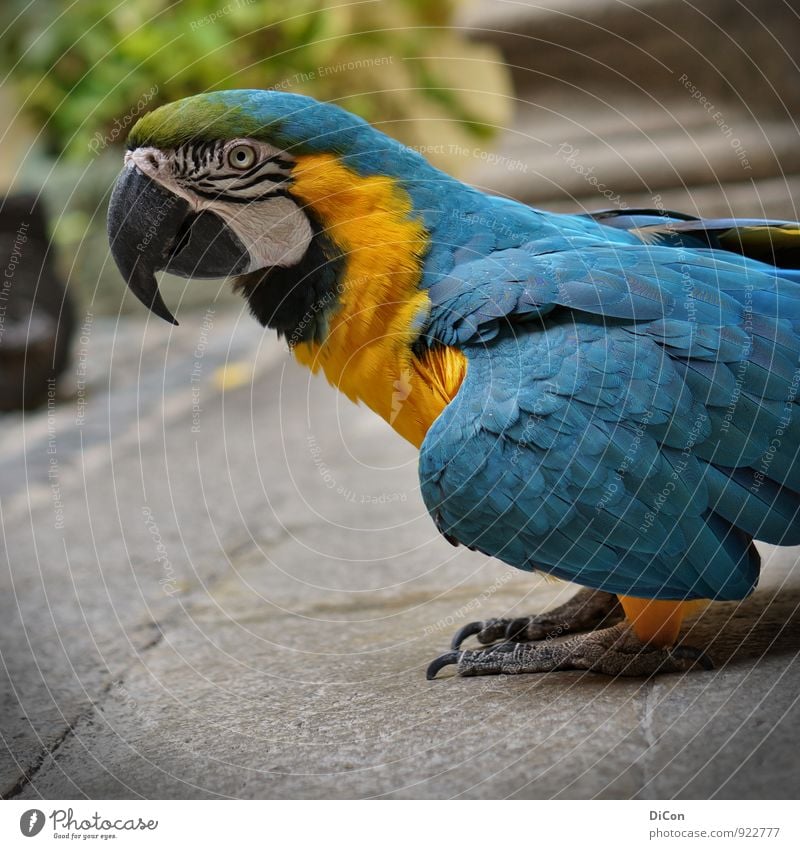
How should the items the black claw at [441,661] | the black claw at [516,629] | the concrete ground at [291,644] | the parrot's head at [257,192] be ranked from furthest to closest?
the black claw at [516,629] < the black claw at [441,661] < the parrot's head at [257,192] < the concrete ground at [291,644]

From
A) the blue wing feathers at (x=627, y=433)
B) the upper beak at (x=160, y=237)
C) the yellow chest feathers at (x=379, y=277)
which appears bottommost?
the blue wing feathers at (x=627, y=433)

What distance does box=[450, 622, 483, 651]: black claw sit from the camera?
1.82 meters

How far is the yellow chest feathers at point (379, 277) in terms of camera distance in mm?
1599

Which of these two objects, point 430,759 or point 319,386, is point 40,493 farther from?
point 430,759

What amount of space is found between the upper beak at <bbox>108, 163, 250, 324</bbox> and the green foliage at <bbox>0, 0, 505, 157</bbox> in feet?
7.43

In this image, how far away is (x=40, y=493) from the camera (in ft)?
10.7

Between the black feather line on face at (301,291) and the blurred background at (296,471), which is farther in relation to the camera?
the black feather line on face at (301,291)

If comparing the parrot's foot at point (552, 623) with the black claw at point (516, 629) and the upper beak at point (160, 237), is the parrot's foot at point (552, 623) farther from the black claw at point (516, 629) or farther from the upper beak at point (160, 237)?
the upper beak at point (160, 237)

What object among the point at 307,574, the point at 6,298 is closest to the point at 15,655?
the point at 307,574

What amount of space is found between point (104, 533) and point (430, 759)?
1803 mm

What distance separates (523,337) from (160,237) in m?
0.66

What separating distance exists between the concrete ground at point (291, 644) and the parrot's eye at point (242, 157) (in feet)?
3.10

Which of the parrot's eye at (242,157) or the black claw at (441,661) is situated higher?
the parrot's eye at (242,157)

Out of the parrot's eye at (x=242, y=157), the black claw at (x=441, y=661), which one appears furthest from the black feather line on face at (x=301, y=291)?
the black claw at (x=441, y=661)
